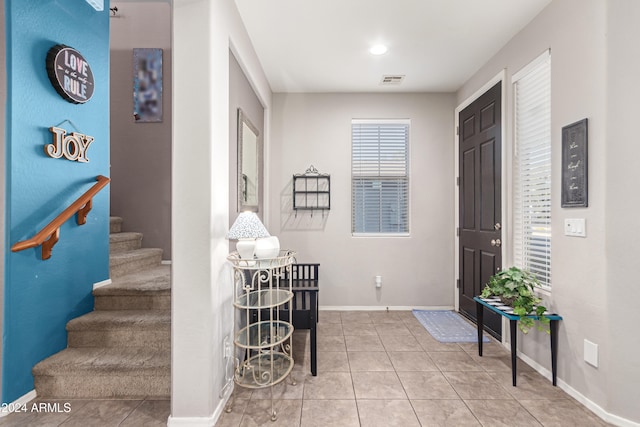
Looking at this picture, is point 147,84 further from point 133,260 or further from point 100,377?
point 100,377

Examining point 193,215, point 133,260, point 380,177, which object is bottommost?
point 133,260

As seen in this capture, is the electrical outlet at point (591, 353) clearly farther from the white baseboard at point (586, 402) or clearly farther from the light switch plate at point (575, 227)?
the light switch plate at point (575, 227)

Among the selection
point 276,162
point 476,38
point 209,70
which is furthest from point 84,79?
point 476,38

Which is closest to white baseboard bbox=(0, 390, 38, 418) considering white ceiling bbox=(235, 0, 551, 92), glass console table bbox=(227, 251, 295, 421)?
glass console table bbox=(227, 251, 295, 421)

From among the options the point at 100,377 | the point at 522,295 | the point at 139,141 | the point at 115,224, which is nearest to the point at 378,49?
the point at 522,295

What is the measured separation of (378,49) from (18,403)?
3.79 metres

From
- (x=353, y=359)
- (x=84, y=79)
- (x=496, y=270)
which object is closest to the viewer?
(x=84, y=79)

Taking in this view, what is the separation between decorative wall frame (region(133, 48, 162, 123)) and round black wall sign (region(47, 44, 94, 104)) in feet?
3.71

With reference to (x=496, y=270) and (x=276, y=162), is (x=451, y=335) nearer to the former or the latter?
(x=496, y=270)

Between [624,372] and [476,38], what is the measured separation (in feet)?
8.82

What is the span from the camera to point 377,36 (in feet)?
8.82

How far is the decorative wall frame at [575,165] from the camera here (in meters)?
1.93

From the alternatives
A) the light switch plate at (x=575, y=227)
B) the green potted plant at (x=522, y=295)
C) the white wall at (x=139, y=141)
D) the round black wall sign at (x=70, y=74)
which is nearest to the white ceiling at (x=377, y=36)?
the round black wall sign at (x=70, y=74)

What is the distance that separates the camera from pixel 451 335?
306 cm
